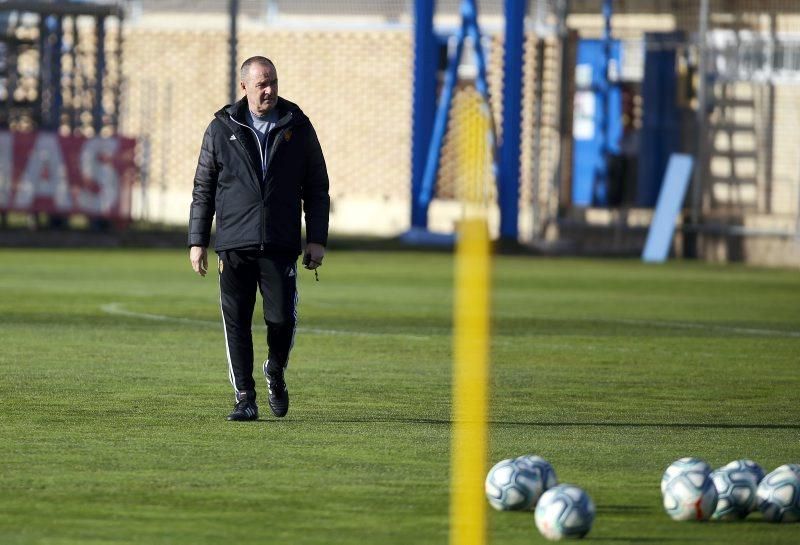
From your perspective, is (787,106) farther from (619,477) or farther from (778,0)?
(619,477)

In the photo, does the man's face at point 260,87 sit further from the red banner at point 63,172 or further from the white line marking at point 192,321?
the red banner at point 63,172

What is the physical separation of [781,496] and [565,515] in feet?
3.32

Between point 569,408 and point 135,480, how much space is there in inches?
153

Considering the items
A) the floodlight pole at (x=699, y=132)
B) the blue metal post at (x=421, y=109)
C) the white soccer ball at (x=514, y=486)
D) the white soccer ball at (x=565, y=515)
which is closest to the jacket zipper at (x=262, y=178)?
the white soccer ball at (x=514, y=486)

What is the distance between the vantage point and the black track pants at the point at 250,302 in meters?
10.1

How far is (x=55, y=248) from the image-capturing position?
29.2 m

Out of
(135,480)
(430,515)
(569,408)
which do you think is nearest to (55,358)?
(569,408)

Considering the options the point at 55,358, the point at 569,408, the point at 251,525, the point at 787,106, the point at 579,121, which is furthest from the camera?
the point at 579,121

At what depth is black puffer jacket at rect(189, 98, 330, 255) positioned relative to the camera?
33.0 feet

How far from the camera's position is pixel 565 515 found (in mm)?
6922

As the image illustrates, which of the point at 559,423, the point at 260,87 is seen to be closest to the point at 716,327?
the point at 559,423

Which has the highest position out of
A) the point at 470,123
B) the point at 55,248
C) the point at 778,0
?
the point at 778,0

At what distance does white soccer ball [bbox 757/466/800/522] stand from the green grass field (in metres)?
0.07

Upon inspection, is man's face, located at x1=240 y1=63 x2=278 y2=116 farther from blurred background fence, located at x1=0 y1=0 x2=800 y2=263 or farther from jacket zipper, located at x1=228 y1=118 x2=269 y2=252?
blurred background fence, located at x1=0 y1=0 x2=800 y2=263
